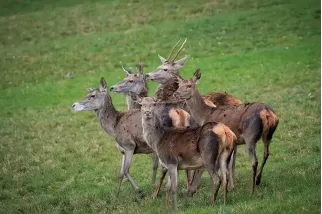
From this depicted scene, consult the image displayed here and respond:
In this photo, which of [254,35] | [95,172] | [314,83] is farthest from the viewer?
[254,35]

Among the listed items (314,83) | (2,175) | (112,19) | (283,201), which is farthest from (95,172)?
(112,19)

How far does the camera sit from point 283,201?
9320 mm

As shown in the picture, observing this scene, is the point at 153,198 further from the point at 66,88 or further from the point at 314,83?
the point at 66,88

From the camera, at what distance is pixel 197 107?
1224 cm

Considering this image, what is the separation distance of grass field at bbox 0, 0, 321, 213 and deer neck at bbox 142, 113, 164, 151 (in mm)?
1028

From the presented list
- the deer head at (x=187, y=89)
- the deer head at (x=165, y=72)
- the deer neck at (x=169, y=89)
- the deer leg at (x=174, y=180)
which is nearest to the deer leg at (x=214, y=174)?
the deer leg at (x=174, y=180)

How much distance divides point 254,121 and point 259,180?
1094 mm

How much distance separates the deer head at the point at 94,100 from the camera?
13023 millimetres

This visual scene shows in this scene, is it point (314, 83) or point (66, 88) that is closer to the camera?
point (314, 83)

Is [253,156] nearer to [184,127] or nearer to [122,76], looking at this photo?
[184,127]

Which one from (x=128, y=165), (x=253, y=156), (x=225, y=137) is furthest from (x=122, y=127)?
(x=225, y=137)

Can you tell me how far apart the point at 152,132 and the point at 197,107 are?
1.57 m

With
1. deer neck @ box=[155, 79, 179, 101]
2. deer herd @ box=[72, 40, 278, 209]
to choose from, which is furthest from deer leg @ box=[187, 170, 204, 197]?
deer neck @ box=[155, 79, 179, 101]

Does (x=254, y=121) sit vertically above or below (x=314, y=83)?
above
